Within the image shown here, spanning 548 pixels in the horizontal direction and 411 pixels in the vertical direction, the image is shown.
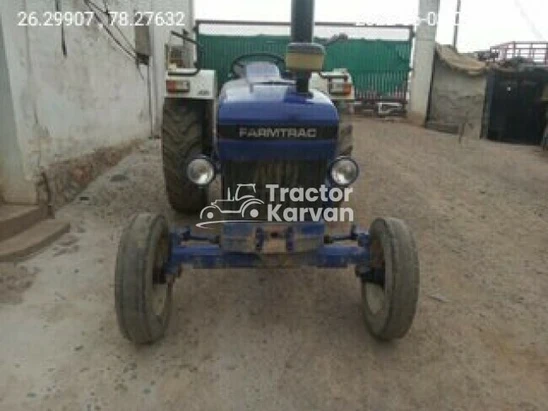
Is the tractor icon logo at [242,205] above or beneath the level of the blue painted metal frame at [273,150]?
beneath

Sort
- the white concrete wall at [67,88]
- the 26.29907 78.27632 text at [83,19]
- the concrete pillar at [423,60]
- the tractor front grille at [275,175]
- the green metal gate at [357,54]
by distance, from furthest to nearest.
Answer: the green metal gate at [357,54] → the concrete pillar at [423,60] → the 26.29907 78.27632 text at [83,19] → the white concrete wall at [67,88] → the tractor front grille at [275,175]

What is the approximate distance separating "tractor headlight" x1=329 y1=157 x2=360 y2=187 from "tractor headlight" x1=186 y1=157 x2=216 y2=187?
0.70 meters

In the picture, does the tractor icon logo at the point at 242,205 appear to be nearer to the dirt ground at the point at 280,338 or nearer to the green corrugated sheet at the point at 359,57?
the dirt ground at the point at 280,338

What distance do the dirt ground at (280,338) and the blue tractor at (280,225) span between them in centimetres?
23

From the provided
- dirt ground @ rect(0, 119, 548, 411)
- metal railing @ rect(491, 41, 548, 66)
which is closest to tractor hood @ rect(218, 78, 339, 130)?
dirt ground @ rect(0, 119, 548, 411)

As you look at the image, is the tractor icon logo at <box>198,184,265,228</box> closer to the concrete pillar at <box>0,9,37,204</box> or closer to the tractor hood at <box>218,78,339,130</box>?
the tractor hood at <box>218,78,339,130</box>

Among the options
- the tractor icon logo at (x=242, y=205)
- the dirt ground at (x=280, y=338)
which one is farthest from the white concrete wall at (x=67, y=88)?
the tractor icon logo at (x=242, y=205)

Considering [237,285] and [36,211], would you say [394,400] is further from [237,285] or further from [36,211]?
[36,211]

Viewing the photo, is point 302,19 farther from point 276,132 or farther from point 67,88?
point 67,88

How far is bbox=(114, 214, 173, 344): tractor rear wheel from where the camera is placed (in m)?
2.48

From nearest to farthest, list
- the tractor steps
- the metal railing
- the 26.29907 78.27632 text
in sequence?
the tractor steps → the 26.29907 78.27632 text → the metal railing

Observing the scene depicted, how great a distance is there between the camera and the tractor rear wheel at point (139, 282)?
2.48m

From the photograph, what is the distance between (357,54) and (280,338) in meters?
10.5

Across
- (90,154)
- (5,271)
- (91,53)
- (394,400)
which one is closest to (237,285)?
(394,400)
